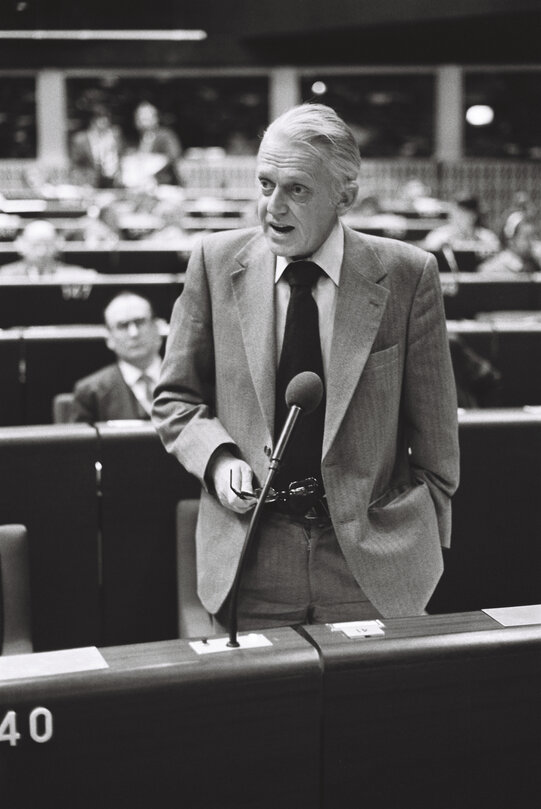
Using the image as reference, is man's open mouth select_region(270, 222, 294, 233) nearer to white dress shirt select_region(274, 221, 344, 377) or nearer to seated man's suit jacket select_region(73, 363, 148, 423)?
white dress shirt select_region(274, 221, 344, 377)

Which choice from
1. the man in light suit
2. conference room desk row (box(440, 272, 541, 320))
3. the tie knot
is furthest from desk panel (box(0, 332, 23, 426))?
conference room desk row (box(440, 272, 541, 320))

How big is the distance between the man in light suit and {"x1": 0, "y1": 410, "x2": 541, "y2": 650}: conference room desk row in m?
0.81

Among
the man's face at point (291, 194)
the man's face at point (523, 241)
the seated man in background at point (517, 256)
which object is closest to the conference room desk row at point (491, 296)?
the seated man in background at point (517, 256)

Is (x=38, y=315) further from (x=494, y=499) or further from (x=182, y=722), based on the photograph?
(x=182, y=722)

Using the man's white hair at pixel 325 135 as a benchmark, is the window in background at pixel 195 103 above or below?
above

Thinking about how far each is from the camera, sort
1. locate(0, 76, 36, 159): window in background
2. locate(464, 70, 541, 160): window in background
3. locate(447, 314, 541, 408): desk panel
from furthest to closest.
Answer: locate(0, 76, 36, 159): window in background < locate(464, 70, 541, 160): window in background < locate(447, 314, 541, 408): desk panel

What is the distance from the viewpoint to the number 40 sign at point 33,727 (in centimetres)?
100

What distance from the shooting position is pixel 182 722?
106 cm

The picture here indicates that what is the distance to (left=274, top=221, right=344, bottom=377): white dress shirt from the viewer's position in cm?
168

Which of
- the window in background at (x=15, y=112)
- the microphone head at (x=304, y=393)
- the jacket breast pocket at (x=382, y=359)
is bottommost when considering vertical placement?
the microphone head at (x=304, y=393)

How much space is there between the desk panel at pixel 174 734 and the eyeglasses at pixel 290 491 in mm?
400

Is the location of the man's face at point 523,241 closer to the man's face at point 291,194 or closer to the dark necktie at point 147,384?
the dark necktie at point 147,384

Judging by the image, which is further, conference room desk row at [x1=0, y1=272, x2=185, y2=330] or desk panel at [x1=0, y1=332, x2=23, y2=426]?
conference room desk row at [x1=0, y1=272, x2=185, y2=330]

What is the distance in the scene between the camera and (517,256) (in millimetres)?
7684
